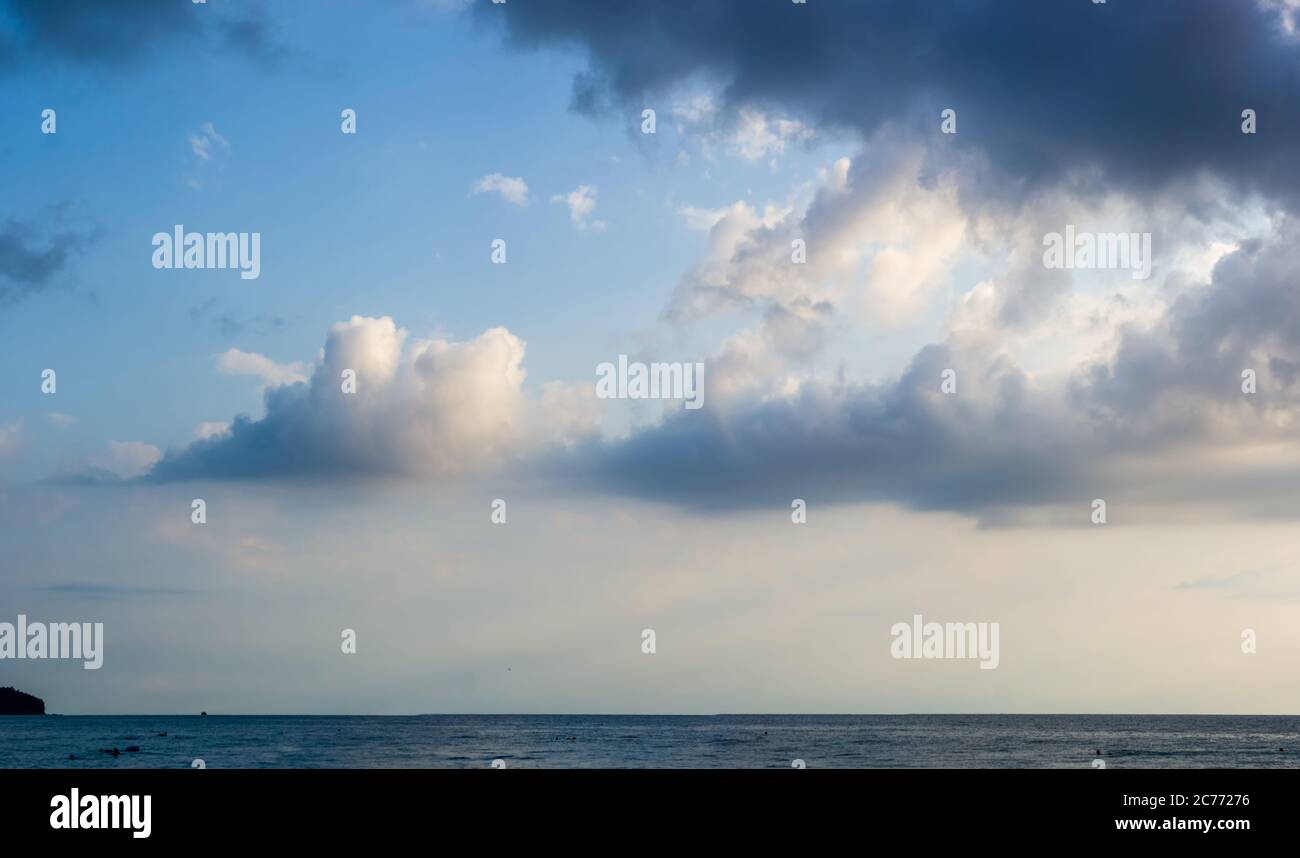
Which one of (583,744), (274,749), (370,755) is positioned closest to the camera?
(370,755)

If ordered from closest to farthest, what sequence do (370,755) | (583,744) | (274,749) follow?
(370,755), (274,749), (583,744)

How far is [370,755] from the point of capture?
9644 centimetres

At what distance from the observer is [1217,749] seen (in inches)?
4697
